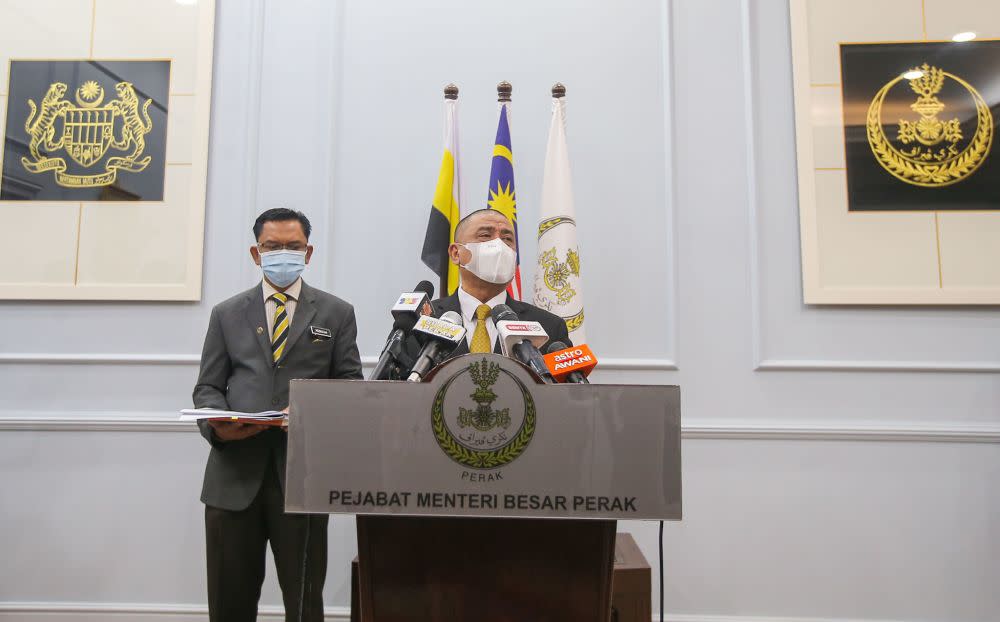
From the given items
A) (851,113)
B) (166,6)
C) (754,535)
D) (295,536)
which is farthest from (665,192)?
(166,6)

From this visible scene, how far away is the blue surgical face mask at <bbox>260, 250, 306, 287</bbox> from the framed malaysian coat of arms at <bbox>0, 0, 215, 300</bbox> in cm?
103

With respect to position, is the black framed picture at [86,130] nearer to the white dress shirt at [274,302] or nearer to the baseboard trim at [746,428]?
the baseboard trim at [746,428]

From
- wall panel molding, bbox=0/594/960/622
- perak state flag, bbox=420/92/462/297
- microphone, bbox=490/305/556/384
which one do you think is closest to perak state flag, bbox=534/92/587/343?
perak state flag, bbox=420/92/462/297

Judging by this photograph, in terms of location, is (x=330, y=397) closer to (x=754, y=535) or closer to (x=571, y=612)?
(x=571, y=612)

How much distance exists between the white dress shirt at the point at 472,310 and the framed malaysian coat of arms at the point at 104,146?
58.5 inches

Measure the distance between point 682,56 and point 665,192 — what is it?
0.66 m

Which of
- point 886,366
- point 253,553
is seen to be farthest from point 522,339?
point 886,366

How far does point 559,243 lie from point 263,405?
1340 millimetres

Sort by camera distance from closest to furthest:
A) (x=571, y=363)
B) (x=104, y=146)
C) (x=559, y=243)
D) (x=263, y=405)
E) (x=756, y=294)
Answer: (x=571, y=363) → (x=263, y=405) → (x=559, y=243) → (x=756, y=294) → (x=104, y=146)

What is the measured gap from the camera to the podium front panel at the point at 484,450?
3.75ft

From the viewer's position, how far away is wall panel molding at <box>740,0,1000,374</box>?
283cm

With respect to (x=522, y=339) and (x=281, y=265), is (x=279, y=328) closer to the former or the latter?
(x=281, y=265)

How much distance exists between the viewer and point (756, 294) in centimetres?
290

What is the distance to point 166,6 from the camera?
3176 mm
